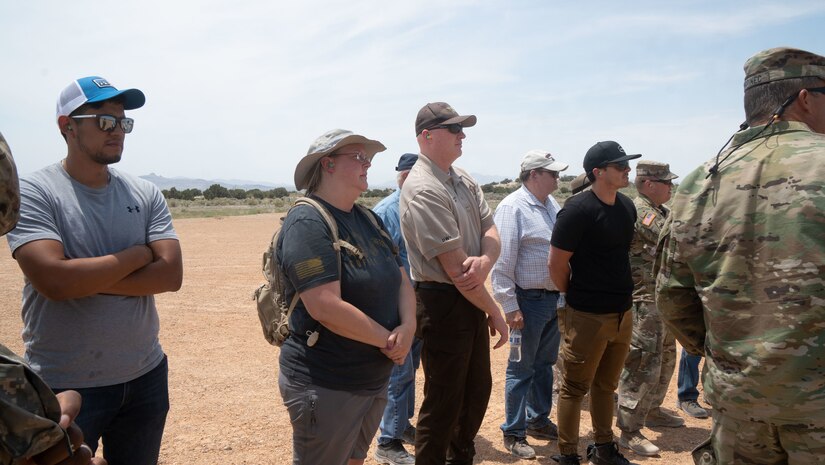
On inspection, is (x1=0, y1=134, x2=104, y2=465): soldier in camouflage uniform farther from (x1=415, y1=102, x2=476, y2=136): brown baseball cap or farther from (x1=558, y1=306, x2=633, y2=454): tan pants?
(x1=558, y1=306, x2=633, y2=454): tan pants

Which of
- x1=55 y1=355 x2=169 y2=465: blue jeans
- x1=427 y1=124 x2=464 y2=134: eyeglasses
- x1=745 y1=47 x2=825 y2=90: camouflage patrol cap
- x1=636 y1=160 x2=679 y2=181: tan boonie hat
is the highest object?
x1=745 y1=47 x2=825 y2=90: camouflage patrol cap

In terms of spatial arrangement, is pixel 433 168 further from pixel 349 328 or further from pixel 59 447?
pixel 59 447

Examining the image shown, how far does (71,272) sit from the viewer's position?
2582mm

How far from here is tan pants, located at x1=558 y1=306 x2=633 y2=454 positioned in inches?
168

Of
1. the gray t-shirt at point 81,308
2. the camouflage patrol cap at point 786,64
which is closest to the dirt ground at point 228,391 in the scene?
the gray t-shirt at point 81,308

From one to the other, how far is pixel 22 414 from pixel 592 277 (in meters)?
3.60

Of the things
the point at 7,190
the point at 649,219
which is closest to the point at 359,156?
the point at 7,190

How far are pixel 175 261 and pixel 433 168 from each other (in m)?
1.74

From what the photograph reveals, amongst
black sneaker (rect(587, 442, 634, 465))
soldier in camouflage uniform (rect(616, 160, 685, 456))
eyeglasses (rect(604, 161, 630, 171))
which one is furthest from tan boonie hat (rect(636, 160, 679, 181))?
black sneaker (rect(587, 442, 634, 465))

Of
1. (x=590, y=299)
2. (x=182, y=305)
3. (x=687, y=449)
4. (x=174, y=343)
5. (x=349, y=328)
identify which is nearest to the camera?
(x=349, y=328)

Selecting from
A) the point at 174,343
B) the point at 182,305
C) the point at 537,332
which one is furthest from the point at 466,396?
the point at 182,305

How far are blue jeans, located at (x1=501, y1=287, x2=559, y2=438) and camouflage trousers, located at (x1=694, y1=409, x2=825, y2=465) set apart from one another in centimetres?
240

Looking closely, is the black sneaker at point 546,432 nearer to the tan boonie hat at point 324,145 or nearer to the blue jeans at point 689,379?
the blue jeans at point 689,379

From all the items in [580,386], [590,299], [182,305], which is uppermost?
[590,299]
